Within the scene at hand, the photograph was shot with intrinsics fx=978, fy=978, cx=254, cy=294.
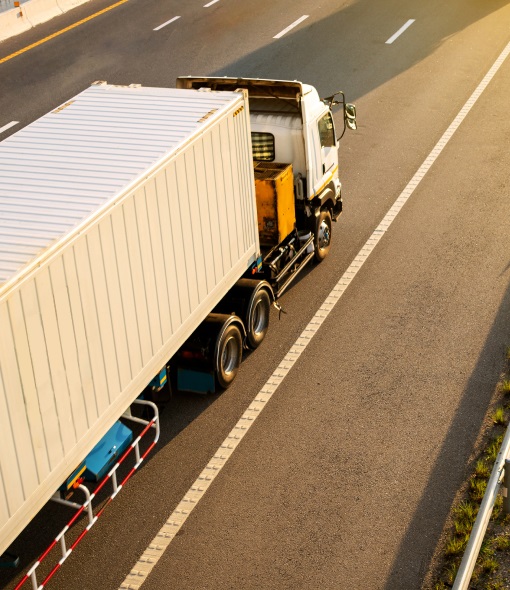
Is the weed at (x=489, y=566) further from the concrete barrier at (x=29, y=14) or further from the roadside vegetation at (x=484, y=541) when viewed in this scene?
the concrete barrier at (x=29, y=14)

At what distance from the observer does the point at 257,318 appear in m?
11.8

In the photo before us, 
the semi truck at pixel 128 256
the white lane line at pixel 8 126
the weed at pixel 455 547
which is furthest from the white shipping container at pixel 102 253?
the white lane line at pixel 8 126

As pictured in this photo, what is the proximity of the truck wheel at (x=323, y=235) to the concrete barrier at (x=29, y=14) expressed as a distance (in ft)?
46.9

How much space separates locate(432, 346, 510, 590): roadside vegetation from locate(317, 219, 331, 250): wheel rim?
439cm

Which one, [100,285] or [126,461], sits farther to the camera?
[126,461]

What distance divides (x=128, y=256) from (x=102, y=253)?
437 millimetres

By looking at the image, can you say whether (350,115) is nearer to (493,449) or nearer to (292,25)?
(493,449)

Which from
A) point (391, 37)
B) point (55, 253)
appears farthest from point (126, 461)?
point (391, 37)

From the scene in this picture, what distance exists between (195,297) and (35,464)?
2962 millimetres

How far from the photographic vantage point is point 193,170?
373 inches

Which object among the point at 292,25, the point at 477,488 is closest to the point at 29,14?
the point at 292,25

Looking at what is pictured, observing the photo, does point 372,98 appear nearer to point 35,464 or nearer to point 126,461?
point 126,461

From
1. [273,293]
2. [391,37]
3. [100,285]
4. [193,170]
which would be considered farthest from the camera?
[391,37]

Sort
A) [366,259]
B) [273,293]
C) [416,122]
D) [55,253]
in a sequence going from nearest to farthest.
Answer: [55,253], [273,293], [366,259], [416,122]
